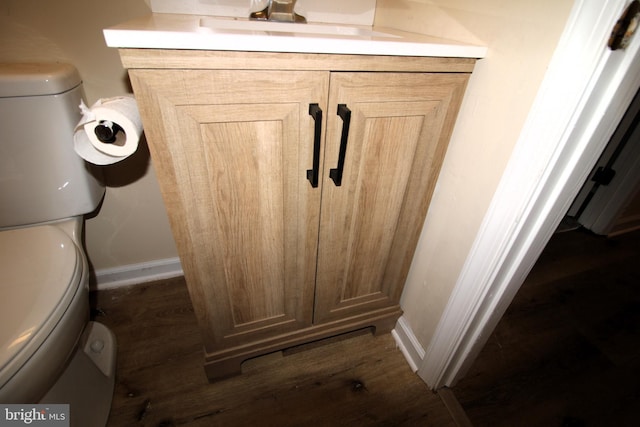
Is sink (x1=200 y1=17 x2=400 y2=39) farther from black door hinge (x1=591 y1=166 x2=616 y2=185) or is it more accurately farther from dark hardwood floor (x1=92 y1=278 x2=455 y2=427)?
black door hinge (x1=591 y1=166 x2=616 y2=185)

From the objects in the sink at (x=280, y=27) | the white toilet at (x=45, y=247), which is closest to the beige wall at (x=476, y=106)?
the sink at (x=280, y=27)

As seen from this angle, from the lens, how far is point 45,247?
28.9 inches

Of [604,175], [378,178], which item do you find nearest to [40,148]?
[378,178]

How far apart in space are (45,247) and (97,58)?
0.54 meters

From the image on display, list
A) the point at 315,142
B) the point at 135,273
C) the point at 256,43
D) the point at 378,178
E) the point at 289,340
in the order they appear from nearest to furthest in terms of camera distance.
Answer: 1. the point at 256,43
2. the point at 315,142
3. the point at 378,178
4. the point at 289,340
5. the point at 135,273

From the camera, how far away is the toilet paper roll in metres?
0.54

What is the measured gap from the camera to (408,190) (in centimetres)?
77

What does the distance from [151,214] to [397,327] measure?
1.04m

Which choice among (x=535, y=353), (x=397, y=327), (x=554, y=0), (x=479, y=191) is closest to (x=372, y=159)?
(x=479, y=191)

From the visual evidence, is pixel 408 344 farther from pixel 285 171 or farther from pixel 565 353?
pixel 285 171

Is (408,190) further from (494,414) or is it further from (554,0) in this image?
(494,414)

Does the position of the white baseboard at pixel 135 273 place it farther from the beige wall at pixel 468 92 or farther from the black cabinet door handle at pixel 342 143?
the black cabinet door handle at pixel 342 143

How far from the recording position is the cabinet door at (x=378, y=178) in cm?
60

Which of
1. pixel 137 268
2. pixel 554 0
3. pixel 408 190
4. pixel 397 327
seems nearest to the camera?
pixel 554 0
